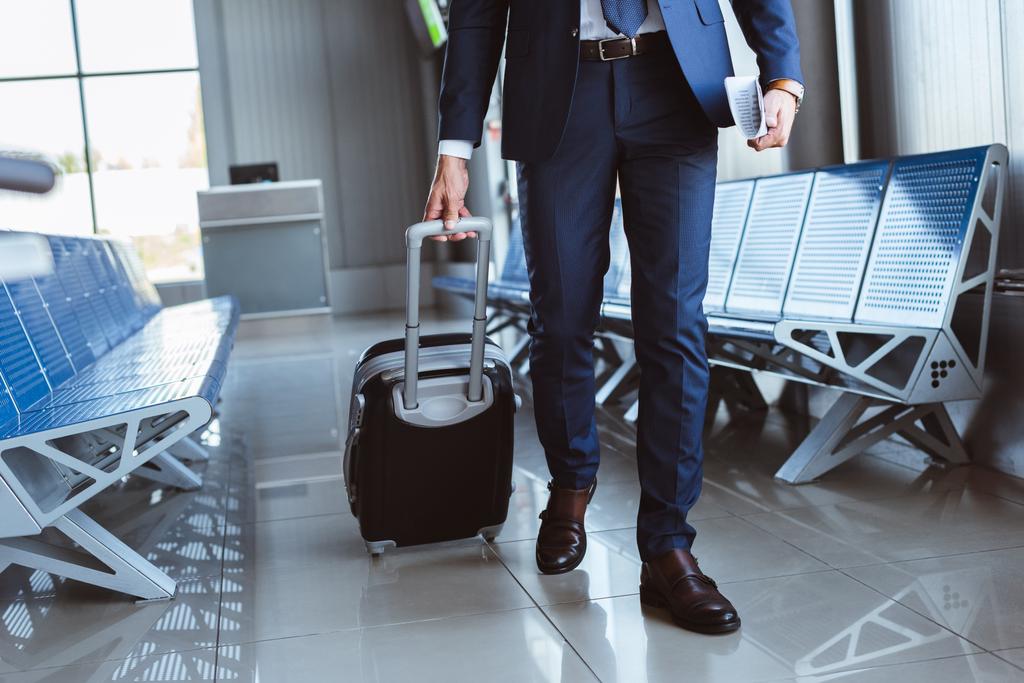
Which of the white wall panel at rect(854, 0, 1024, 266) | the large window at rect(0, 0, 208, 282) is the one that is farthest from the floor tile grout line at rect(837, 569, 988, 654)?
the large window at rect(0, 0, 208, 282)

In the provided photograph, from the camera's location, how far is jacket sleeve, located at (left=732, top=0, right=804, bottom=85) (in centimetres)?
188

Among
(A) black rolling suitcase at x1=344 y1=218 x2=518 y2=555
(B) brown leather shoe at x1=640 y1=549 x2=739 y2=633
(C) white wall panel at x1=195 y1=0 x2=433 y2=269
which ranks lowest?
(B) brown leather shoe at x1=640 y1=549 x2=739 y2=633

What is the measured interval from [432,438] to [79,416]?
0.73 metres

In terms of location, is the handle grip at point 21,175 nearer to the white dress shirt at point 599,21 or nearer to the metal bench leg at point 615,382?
the white dress shirt at point 599,21

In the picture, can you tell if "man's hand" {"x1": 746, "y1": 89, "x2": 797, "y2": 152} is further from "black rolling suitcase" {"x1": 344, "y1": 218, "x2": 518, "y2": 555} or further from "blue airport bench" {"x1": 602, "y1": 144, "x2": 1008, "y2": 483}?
"blue airport bench" {"x1": 602, "y1": 144, "x2": 1008, "y2": 483}

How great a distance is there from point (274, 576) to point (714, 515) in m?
1.07

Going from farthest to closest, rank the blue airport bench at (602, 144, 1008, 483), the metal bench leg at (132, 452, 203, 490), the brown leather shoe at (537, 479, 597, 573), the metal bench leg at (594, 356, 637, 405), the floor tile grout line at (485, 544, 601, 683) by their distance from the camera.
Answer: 1. the metal bench leg at (594, 356, 637, 405)
2. the metal bench leg at (132, 452, 203, 490)
3. the blue airport bench at (602, 144, 1008, 483)
4. the brown leather shoe at (537, 479, 597, 573)
5. the floor tile grout line at (485, 544, 601, 683)

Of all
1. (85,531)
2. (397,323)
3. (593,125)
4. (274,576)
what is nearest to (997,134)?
(593,125)

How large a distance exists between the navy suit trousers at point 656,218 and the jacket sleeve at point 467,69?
0.60 feet

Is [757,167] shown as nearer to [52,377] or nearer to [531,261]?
[531,261]

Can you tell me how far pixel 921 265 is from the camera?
2.91 m

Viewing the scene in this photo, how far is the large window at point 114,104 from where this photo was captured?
1227 centimetres

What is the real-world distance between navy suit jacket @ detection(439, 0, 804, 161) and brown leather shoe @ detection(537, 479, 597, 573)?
0.71 meters

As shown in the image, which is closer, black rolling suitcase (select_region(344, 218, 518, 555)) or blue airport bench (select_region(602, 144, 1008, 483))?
black rolling suitcase (select_region(344, 218, 518, 555))
